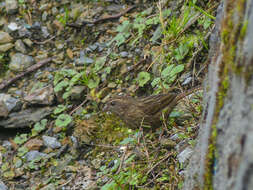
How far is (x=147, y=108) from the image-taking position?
371 cm

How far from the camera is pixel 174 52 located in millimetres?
4094

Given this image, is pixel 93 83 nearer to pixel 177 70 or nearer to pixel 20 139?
pixel 20 139

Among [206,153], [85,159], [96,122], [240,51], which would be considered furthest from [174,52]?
[240,51]

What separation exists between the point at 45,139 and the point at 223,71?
3.41m

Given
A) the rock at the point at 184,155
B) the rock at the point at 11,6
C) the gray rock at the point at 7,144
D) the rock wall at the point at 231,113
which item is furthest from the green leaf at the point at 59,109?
the rock wall at the point at 231,113

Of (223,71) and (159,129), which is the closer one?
(223,71)

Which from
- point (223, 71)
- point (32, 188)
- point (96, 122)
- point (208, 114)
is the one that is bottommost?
point (32, 188)

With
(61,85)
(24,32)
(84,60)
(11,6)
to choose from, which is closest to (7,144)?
(61,85)

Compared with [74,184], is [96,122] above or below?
above

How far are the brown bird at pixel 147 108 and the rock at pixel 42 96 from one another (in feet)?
4.21

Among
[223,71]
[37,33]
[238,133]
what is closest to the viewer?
[238,133]

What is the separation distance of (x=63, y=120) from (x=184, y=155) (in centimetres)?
217

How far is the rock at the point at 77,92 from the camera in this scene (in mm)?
4750

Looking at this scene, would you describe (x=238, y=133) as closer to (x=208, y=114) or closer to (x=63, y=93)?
(x=208, y=114)
